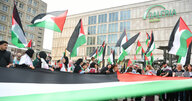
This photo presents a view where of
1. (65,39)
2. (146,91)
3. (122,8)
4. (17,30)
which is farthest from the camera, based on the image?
(65,39)

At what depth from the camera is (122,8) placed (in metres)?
47.1

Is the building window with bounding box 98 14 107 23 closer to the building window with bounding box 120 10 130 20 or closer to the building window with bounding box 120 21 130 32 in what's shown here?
the building window with bounding box 120 10 130 20

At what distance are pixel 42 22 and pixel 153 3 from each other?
135 feet

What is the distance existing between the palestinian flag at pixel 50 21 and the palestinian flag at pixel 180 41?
514cm

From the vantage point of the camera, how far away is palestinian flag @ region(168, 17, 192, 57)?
6.76 metres

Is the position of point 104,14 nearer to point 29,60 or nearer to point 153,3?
point 153,3

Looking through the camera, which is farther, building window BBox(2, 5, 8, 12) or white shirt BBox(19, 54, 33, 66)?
building window BBox(2, 5, 8, 12)

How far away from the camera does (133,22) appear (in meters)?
44.8

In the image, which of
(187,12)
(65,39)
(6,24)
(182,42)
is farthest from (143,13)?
(6,24)

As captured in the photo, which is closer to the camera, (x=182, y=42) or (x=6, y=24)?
(x=182, y=42)

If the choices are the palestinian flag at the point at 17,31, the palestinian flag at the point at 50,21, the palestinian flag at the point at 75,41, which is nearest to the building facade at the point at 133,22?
the palestinian flag at the point at 75,41

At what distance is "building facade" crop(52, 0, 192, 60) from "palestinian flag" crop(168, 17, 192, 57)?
34344 millimetres

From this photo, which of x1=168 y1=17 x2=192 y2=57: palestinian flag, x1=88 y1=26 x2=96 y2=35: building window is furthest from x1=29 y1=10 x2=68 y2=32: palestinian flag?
x1=88 y1=26 x2=96 y2=35: building window

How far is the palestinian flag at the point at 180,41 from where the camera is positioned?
6.76 metres
